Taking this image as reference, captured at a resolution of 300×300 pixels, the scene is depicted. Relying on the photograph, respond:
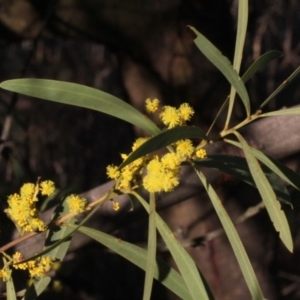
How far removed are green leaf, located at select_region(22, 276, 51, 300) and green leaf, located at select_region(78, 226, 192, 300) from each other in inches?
3.6

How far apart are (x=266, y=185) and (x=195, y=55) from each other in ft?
3.11

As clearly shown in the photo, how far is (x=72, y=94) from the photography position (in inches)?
26.5

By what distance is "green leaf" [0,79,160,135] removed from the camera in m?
0.66

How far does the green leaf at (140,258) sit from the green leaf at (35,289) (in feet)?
0.30

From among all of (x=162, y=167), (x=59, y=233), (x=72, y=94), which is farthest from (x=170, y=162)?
(x=59, y=233)

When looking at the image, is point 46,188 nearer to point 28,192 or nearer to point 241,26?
point 28,192

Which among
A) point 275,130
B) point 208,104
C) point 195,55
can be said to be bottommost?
point 275,130

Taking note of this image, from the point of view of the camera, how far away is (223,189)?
1624 millimetres

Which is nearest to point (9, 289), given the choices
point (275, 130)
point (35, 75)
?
point (275, 130)

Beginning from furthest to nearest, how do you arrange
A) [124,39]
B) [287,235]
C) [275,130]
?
[124,39] → [275,130] → [287,235]

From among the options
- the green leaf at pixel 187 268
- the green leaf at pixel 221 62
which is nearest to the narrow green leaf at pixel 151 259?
the green leaf at pixel 187 268

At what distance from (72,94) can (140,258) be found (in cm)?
22

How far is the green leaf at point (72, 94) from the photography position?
657 mm

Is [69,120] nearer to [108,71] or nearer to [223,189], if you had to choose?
[108,71]
